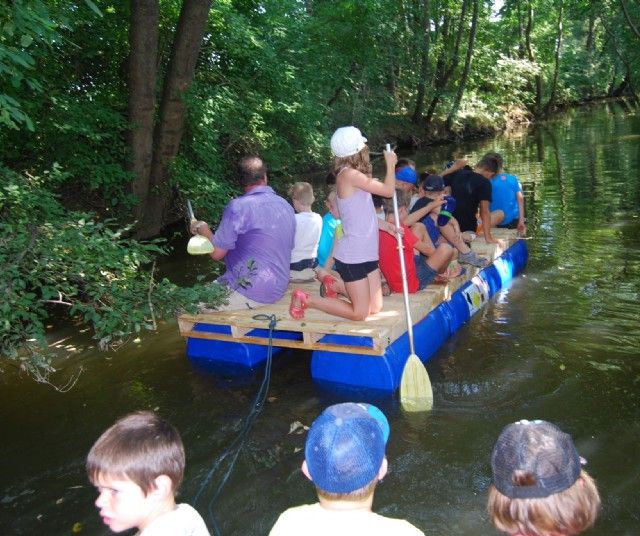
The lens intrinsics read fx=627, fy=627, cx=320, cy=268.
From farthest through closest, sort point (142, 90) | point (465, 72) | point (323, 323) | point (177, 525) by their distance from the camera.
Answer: point (465, 72) < point (142, 90) < point (323, 323) < point (177, 525)

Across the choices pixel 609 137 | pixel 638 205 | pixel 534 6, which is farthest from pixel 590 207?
pixel 534 6

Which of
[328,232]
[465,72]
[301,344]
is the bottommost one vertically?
[301,344]

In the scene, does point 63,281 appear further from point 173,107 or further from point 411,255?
point 173,107

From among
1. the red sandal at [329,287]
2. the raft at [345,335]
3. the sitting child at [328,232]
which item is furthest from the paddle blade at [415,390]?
the sitting child at [328,232]

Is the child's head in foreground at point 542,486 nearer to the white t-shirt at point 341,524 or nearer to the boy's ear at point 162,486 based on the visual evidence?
the white t-shirt at point 341,524

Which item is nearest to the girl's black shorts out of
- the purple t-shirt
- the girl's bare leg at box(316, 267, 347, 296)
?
the girl's bare leg at box(316, 267, 347, 296)

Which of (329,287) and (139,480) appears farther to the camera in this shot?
(329,287)

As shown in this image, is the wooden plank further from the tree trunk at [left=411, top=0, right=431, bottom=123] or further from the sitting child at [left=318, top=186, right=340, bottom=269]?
the tree trunk at [left=411, top=0, right=431, bottom=123]

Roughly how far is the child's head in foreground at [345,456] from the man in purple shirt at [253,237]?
358 centimetres

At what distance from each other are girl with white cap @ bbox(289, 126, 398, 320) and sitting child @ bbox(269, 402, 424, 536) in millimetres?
3087

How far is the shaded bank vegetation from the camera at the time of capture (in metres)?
4.50

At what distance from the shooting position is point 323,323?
519 centimetres

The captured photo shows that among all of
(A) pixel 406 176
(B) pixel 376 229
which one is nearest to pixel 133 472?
(B) pixel 376 229

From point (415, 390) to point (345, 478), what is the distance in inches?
113
